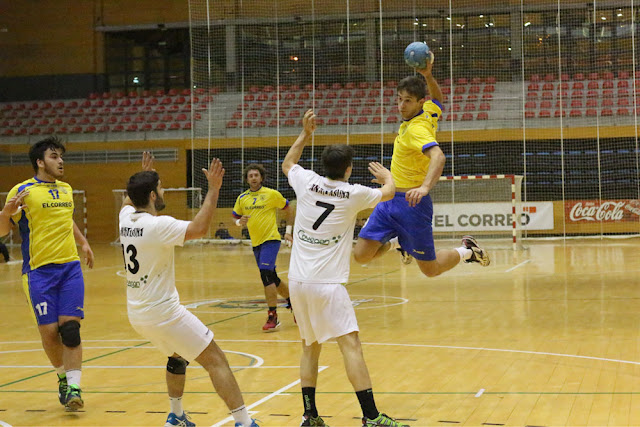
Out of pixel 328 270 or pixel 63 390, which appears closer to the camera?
pixel 328 270

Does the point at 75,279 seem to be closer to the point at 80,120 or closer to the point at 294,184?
the point at 294,184

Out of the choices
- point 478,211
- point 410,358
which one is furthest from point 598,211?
point 410,358

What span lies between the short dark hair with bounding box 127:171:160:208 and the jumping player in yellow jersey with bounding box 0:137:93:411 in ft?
5.38

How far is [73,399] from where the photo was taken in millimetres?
6031

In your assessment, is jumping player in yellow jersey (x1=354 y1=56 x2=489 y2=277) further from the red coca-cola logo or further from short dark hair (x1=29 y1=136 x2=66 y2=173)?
the red coca-cola logo

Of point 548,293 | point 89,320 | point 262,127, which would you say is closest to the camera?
point 89,320

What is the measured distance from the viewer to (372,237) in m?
6.85

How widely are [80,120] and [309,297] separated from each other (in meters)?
29.4

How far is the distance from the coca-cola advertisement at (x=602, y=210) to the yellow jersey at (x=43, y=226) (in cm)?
2267

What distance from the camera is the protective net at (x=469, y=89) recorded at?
26703 millimetres

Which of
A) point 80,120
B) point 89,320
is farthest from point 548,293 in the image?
point 80,120

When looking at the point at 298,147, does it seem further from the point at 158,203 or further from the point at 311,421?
the point at 311,421

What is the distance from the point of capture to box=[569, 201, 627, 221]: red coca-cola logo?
87.7ft

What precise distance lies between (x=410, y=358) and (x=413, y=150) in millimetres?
2241
